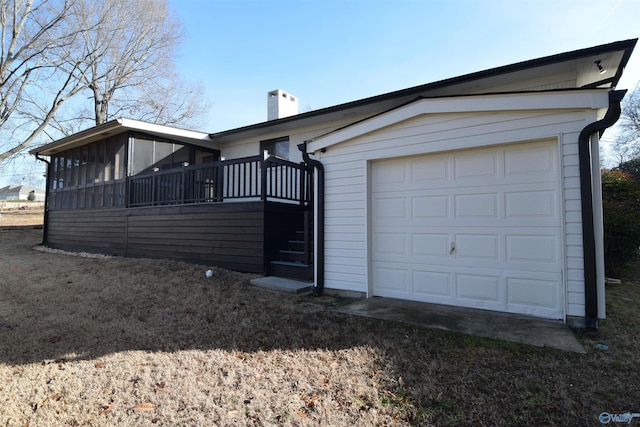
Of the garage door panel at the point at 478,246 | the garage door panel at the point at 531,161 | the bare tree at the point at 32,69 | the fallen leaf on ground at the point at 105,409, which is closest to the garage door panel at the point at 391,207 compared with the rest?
the garage door panel at the point at 478,246

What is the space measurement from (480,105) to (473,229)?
152 cm

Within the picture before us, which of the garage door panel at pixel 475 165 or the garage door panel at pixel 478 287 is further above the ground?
the garage door panel at pixel 475 165

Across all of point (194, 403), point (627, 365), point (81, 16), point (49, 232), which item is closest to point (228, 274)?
point (194, 403)

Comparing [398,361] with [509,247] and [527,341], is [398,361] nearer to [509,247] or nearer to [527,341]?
[527,341]

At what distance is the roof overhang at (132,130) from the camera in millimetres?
8812

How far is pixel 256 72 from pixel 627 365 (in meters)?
16.2

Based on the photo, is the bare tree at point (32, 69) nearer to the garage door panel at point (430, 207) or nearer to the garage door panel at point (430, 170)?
the garage door panel at point (430, 170)

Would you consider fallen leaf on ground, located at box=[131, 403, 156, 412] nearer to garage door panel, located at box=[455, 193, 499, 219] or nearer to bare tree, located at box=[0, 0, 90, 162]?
garage door panel, located at box=[455, 193, 499, 219]

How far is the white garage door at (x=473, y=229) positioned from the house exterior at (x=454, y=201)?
14mm

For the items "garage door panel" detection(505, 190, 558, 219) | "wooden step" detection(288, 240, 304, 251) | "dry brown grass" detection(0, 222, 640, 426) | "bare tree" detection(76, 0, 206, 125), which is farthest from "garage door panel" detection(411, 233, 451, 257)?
"bare tree" detection(76, 0, 206, 125)

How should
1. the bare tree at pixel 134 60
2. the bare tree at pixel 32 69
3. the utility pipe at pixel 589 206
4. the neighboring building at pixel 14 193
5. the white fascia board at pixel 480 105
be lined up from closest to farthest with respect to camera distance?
1. the utility pipe at pixel 589 206
2. the white fascia board at pixel 480 105
3. the bare tree at pixel 32 69
4. the bare tree at pixel 134 60
5. the neighboring building at pixel 14 193

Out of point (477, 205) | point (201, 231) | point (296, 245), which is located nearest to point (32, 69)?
point (201, 231)

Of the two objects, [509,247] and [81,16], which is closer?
[509,247]

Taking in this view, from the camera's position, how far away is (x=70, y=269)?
23.5 ft
